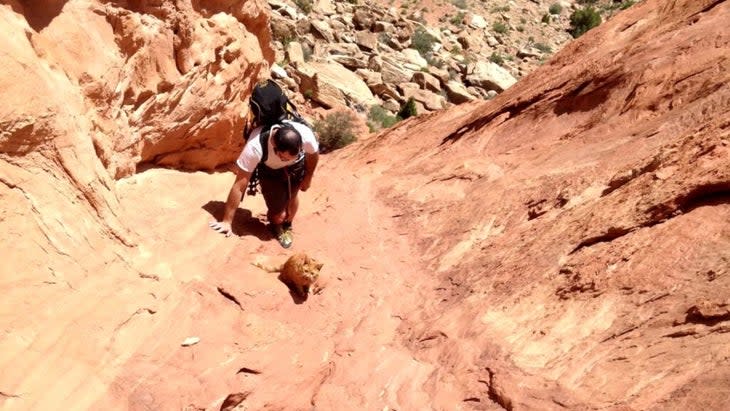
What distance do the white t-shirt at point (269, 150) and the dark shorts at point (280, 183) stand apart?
84 millimetres

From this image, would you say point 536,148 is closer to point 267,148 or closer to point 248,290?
point 267,148

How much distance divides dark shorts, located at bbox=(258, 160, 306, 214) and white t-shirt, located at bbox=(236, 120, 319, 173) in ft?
0.27

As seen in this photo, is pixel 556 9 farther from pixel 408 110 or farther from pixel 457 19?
pixel 408 110

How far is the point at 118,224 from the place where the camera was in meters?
3.42

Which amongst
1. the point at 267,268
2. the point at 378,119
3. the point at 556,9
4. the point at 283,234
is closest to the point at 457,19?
the point at 556,9

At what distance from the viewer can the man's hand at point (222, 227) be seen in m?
4.02

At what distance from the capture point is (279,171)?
4242mm

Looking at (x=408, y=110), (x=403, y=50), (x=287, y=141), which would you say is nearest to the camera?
(x=287, y=141)

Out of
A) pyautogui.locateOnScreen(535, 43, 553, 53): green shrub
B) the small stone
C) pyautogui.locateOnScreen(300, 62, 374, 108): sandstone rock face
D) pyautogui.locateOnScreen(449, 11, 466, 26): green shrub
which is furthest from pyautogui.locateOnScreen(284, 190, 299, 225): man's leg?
pyautogui.locateOnScreen(535, 43, 553, 53): green shrub

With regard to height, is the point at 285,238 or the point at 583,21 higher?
the point at 285,238

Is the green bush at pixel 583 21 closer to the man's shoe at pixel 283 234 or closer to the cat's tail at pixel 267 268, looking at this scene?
the man's shoe at pixel 283 234

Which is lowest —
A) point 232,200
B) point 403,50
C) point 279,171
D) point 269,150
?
point 403,50

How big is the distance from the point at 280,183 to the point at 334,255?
2.09ft

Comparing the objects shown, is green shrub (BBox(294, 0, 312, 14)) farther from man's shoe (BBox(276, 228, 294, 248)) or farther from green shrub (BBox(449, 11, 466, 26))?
man's shoe (BBox(276, 228, 294, 248))
